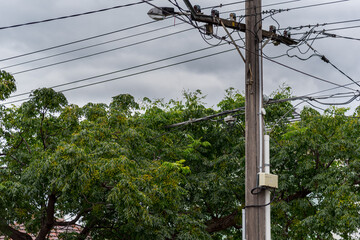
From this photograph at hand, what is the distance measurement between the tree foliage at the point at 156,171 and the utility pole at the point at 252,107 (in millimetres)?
3713

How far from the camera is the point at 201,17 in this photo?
404 inches

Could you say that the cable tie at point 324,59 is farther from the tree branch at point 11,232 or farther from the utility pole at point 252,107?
the tree branch at point 11,232

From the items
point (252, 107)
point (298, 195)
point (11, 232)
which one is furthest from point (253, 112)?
point (298, 195)

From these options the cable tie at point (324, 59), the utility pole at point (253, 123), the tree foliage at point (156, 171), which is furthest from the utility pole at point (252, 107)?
the tree foliage at point (156, 171)

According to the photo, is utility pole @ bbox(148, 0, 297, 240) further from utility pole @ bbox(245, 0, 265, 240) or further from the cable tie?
the cable tie

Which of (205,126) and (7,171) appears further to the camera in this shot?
(205,126)

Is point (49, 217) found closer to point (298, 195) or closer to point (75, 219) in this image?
point (75, 219)

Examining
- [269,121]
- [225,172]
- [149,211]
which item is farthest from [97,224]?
[269,121]

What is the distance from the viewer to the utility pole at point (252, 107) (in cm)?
919

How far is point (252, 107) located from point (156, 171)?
551 centimetres

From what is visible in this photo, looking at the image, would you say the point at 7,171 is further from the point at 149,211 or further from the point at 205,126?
the point at 205,126

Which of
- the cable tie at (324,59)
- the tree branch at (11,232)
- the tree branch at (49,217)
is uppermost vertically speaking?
the cable tie at (324,59)

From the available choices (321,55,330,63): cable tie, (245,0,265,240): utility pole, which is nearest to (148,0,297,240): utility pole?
(245,0,265,240): utility pole

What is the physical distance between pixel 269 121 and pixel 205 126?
8.68 feet
